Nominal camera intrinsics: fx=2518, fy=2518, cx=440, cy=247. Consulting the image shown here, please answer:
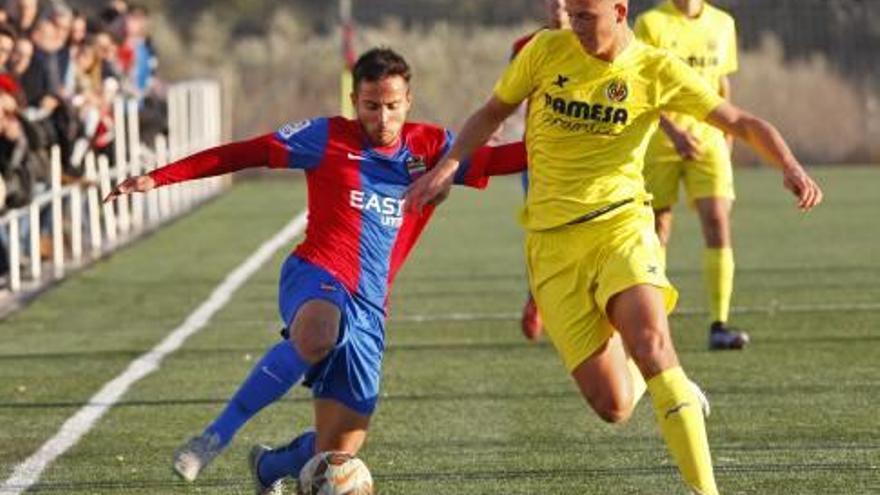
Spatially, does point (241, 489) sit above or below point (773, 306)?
above

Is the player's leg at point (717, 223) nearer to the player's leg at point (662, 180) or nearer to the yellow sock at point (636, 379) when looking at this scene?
the player's leg at point (662, 180)

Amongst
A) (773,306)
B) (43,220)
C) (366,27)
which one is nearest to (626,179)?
(773,306)

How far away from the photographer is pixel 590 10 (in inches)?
332

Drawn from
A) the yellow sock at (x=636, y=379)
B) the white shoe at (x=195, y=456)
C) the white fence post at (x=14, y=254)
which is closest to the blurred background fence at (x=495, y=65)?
the white fence post at (x=14, y=254)

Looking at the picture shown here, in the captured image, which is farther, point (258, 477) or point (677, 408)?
point (258, 477)

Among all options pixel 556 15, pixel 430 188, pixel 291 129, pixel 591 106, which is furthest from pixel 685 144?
pixel 430 188

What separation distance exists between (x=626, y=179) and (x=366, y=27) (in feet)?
101

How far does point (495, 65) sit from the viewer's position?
38875 millimetres

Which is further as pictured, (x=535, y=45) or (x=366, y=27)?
(x=366, y=27)

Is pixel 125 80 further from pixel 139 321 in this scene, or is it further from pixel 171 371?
pixel 171 371

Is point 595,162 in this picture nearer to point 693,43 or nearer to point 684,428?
point 684,428

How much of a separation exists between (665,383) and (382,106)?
139 centimetres

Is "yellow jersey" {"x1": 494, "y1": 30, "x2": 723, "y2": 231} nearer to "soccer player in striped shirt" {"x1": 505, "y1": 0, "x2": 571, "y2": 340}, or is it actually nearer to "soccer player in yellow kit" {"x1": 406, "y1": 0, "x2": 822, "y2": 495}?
"soccer player in yellow kit" {"x1": 406, "y1": 0, "x2": 822, "y2": 495}

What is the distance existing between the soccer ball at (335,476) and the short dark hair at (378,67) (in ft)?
4.19
